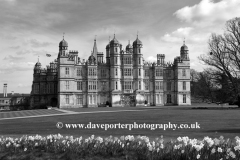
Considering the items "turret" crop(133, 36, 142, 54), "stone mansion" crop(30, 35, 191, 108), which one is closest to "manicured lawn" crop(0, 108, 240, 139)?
"stone mansion" crop(30, 35, 191, 108)

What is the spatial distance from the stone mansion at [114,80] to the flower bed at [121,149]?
4698 centimetres

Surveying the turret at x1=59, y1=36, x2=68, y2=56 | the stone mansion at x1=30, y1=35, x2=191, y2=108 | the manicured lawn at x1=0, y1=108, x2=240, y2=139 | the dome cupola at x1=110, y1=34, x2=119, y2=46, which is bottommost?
the manicured lawn at x1=0, y1=108, x2=240, y2=139

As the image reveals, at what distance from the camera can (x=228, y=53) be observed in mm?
39906

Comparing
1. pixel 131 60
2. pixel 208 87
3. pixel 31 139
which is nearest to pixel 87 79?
pixel 131 60

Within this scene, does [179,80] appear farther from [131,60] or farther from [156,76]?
[131,60]

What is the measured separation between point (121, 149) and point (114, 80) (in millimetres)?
49996

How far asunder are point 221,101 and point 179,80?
24.3m

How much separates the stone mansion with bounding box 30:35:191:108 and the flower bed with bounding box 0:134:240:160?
46979 mm

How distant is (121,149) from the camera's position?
9.26 meters

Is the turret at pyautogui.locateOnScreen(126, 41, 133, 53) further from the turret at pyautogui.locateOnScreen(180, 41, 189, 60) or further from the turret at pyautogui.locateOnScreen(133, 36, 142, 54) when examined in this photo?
the turret at pyautogui.locateOnScreen(180, 41, 189, 60)

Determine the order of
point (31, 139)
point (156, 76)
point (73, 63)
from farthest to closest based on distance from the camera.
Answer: point (156, 76)
point (73, 63)
point (31, 139)

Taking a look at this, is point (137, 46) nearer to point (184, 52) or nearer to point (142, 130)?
point (184, 52)

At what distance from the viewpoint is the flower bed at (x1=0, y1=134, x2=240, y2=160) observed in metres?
8.29

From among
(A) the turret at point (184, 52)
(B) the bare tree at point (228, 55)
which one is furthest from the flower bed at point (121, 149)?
(A) the turret at point (184, 52)
